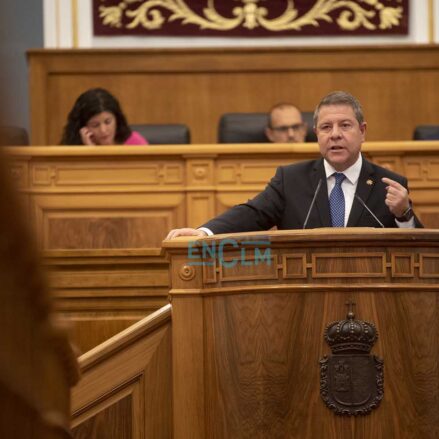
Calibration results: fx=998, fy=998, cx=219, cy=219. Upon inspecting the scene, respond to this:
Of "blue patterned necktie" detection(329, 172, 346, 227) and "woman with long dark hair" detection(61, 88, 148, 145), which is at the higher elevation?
"woman with long dark hair" detection(61, 88, 148, 145)

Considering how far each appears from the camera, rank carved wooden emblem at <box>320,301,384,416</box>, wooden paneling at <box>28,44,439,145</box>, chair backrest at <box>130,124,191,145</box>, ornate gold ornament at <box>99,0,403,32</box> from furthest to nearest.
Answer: ornate gold ornament at <box>99,0,403,32</box>, wooden paneling at <box>28,44,439,145</box>, chair backrest at <box>130,124,191,145</box>, carved wooden emblem at <box>320,301,384,416</box>

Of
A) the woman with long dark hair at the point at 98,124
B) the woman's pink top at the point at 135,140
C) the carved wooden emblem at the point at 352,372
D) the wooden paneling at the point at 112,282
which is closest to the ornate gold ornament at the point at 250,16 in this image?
the woman with long dark hair at the point at 98,124

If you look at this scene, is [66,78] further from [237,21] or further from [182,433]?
[182,433]

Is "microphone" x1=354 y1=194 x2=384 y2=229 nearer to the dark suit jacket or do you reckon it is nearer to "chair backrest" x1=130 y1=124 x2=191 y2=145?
the dark suit jacket

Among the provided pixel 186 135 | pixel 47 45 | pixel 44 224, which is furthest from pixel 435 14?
pixel 44 224

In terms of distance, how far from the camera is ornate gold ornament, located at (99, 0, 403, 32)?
6.97 metres

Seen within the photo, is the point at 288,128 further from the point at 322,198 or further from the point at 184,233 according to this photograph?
the point at 184,233

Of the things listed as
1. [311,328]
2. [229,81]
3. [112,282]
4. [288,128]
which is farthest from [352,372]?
[229,81]

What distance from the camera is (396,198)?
338cm

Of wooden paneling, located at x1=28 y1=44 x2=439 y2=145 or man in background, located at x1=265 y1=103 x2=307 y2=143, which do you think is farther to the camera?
wooden paneling, located at x1=28 y1=44 x2=439 y2=145

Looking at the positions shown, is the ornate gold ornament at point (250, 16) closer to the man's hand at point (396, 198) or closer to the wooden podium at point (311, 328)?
the man's hand at point (396, 198)

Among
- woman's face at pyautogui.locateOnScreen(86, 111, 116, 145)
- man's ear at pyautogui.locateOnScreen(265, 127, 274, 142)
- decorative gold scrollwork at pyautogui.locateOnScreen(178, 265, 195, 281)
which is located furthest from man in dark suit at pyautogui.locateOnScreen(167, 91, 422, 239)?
woman's face at pyautogui.locateOnScreen(86, 111, 116, 145)

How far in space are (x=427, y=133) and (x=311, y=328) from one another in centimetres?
317

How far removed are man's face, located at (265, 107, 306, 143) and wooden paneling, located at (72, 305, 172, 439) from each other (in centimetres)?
246
